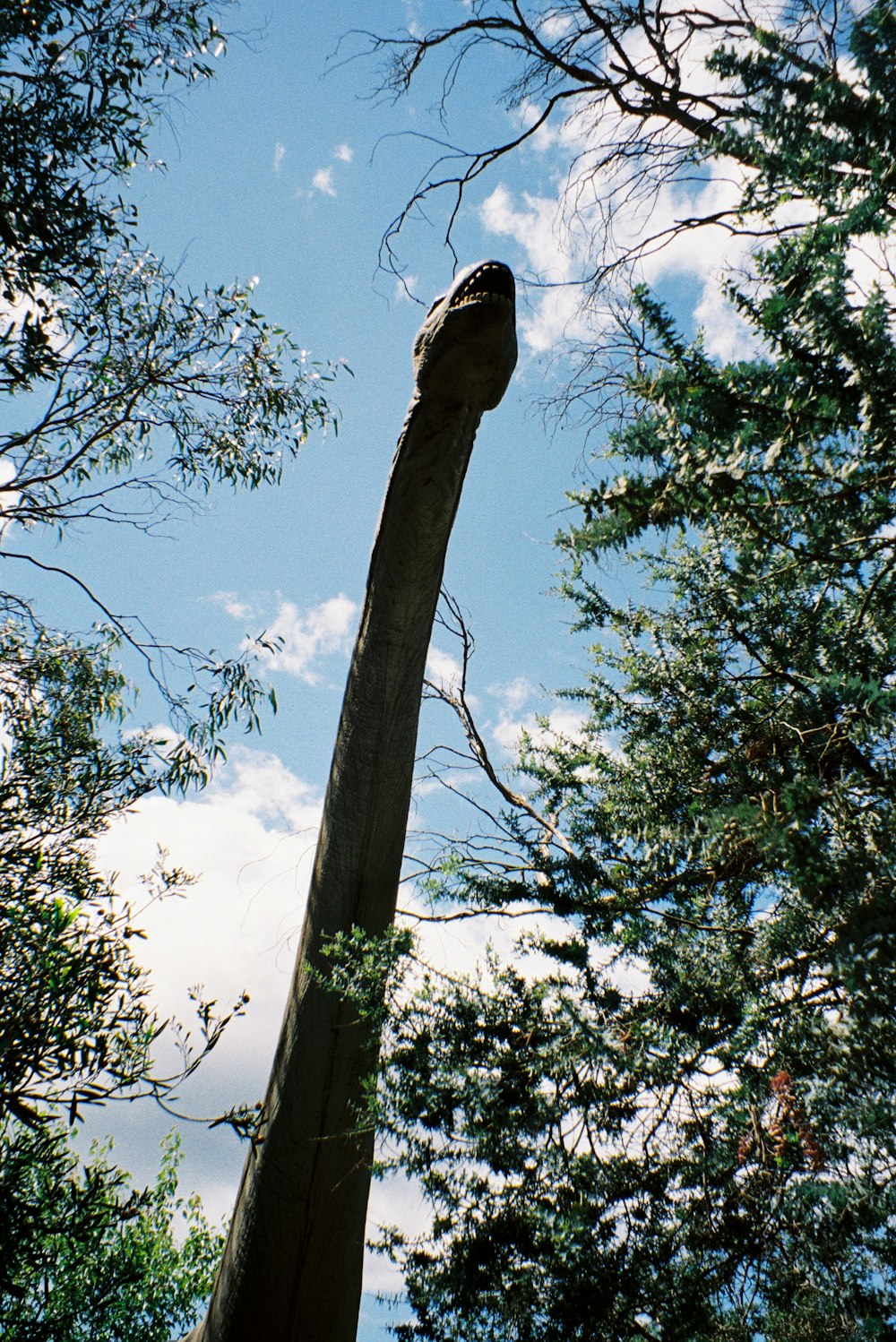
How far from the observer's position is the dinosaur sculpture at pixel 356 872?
193 cm

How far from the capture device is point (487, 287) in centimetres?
262

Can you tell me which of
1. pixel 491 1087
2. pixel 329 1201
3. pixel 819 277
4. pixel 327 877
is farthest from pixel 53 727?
pixel 819 277

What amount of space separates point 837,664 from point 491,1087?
1359 millimetres

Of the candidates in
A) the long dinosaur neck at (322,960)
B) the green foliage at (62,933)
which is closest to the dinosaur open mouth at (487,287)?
the long dinosaur neck at (322,960)

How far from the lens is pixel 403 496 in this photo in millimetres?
2609

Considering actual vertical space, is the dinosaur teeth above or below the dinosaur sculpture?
above

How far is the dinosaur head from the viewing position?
2605mm

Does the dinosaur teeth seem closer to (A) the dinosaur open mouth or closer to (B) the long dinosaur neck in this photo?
(A) the dinosaur open mouth

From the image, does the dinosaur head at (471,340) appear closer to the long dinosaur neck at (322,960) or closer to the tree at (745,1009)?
the long dinosaur neck at (322,960)

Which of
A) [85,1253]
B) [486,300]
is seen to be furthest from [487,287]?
[85,1253]

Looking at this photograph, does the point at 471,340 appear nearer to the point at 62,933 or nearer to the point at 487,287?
the point at 487,287

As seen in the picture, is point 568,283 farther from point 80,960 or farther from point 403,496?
point 80,960

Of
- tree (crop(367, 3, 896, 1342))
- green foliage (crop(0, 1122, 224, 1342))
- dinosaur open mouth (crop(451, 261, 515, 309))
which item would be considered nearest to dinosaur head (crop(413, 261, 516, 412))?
dinosaur open mouth (crop(451, 261, 515, 309))

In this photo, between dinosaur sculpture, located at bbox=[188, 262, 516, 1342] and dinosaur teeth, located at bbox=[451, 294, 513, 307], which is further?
dinosaur teeth, located at bbox=[451, 294, 513, 307]
